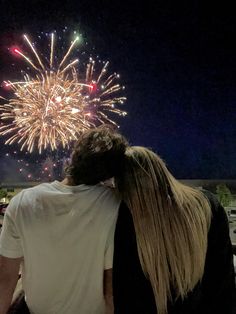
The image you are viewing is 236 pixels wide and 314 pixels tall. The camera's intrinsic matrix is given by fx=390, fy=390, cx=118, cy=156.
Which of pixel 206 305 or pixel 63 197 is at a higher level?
pixel 63 197

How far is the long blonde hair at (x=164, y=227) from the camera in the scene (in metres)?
1.10

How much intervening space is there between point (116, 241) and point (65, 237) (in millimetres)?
153

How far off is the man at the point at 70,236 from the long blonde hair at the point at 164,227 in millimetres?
79

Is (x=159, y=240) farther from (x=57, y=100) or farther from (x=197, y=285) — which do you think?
(x=57, y=100)

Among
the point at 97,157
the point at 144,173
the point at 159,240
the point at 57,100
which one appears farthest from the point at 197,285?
the point at 57,100

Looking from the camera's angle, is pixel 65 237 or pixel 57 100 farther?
pixel 57 100

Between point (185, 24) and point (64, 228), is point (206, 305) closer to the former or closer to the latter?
point (64, 228)

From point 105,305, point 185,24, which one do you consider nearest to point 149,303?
point 105,305

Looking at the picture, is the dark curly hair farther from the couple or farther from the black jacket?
the black jacket

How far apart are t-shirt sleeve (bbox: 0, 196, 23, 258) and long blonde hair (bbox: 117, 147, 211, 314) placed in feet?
1.08

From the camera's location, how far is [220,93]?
511 centimetres

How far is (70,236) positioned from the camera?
116cm

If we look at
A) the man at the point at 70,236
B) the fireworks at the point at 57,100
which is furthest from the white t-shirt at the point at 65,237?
the fireworks at the point at 57,100

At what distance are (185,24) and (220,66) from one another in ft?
2.37
